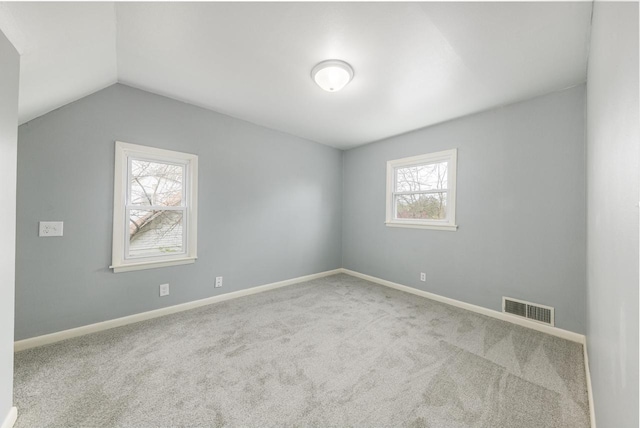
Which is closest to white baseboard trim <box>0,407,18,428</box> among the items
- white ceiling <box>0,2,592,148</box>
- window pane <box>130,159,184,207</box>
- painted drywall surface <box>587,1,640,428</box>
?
window pane <box>130,159,184,207</box>

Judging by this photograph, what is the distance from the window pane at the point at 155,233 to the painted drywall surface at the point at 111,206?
21 cm

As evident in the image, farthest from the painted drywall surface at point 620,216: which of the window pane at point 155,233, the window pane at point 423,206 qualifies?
the window pane at point 155,233

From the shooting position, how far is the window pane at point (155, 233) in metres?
2.76

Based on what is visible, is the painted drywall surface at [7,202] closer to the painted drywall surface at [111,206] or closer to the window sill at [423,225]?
the painted drywall surface at [111,206]

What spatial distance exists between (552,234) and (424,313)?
60.9 inches

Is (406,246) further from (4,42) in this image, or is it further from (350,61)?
(4,42)

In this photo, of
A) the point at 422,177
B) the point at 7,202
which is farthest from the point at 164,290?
the point at 422,177

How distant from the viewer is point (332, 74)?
2.16 m

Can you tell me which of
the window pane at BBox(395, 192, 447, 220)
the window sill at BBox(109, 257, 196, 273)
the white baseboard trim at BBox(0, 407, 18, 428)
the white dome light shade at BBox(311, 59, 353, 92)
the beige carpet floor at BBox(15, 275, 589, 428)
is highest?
the white dome light shade at BBox(311, 59, 353, 92)

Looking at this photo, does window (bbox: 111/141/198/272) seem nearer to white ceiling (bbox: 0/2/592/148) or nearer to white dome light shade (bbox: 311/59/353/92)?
white ceiling (bbox: 0/2/592/148)

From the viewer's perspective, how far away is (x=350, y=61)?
2094 mm

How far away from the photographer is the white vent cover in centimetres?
254

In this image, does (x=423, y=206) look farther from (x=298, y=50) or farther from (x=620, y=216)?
(x=620, y=216)

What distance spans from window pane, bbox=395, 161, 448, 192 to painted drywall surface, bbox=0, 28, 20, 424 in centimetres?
397
